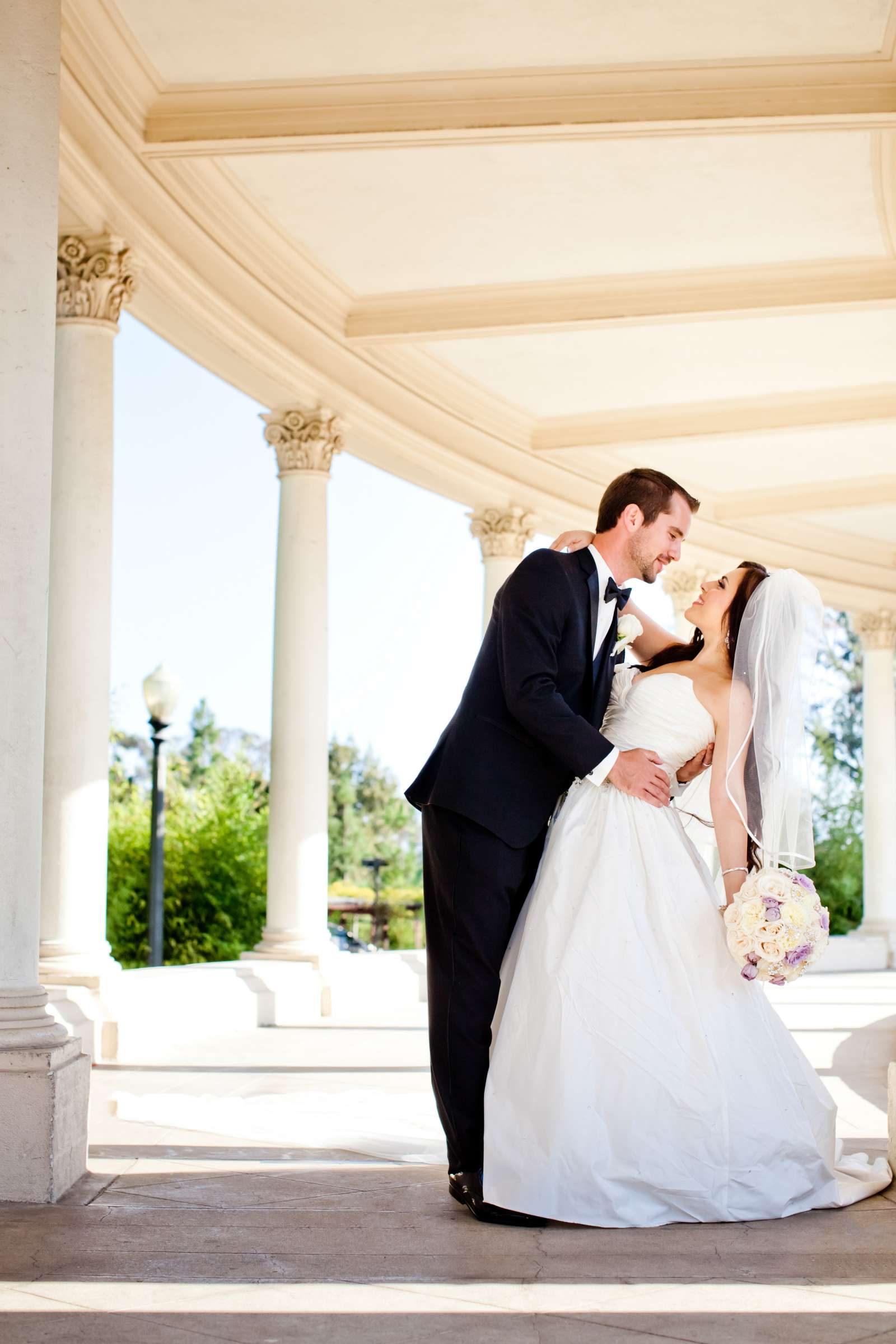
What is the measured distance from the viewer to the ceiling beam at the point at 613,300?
28031mm

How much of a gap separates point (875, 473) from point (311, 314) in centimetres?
2078

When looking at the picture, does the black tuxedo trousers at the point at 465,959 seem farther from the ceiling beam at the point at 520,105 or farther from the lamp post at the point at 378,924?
the lamp post at the point at 378,924

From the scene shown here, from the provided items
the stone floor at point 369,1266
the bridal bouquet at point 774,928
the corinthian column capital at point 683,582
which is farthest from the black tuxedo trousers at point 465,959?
the corinthian column capital at point 683,582

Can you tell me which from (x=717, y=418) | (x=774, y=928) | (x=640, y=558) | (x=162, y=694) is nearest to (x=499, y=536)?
(x=717, y=418)

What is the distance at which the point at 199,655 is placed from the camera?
121625mm

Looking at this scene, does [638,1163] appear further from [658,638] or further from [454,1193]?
[658,638]

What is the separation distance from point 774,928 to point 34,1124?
20.4ft

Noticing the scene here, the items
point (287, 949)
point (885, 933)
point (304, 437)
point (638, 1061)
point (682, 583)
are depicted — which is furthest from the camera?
point (885, 933)

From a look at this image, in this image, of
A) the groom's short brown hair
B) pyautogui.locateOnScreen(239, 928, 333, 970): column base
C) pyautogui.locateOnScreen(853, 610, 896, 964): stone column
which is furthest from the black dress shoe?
pyautogui.locateOnScreen(853, 610, 896, 964): stone column

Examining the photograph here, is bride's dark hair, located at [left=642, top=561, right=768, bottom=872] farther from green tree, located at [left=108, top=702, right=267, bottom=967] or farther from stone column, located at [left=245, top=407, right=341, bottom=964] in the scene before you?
green tree, located at [left=108, top=702, right=267, bottom=967]

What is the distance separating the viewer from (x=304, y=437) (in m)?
30.4

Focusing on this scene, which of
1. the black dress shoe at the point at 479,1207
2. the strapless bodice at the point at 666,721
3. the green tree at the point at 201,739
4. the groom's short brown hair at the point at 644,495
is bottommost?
the black dress shoe at the point at 479,1207

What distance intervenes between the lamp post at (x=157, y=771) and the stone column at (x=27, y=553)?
22770 millimetres

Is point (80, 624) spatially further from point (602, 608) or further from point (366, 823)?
point (366, 823)
